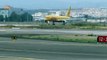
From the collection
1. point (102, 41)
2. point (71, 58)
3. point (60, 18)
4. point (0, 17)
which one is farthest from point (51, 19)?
point (71, 58)

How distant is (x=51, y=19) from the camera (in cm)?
14462

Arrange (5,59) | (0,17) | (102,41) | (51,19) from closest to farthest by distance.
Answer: (5,59), (102,41), (51,19), (0,17)

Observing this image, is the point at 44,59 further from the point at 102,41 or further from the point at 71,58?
the point at 102,41

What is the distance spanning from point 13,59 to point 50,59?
269cm

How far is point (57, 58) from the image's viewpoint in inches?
1208

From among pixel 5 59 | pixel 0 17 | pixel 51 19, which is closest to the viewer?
pixel 5 59

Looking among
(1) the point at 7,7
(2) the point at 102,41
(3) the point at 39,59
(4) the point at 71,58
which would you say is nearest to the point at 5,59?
(3) the point at 39,59

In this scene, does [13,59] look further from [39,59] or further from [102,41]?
[102,41]

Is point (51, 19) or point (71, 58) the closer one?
point (71, 58)

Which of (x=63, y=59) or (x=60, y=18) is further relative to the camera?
(x=60, y=18)

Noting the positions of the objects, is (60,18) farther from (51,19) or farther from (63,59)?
(63,59)

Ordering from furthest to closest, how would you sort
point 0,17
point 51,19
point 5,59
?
point 0,17, point 51,19, point 5,59

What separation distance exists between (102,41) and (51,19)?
312 ft

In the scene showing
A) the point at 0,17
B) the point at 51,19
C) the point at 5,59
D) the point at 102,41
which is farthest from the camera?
the point at 0,17
